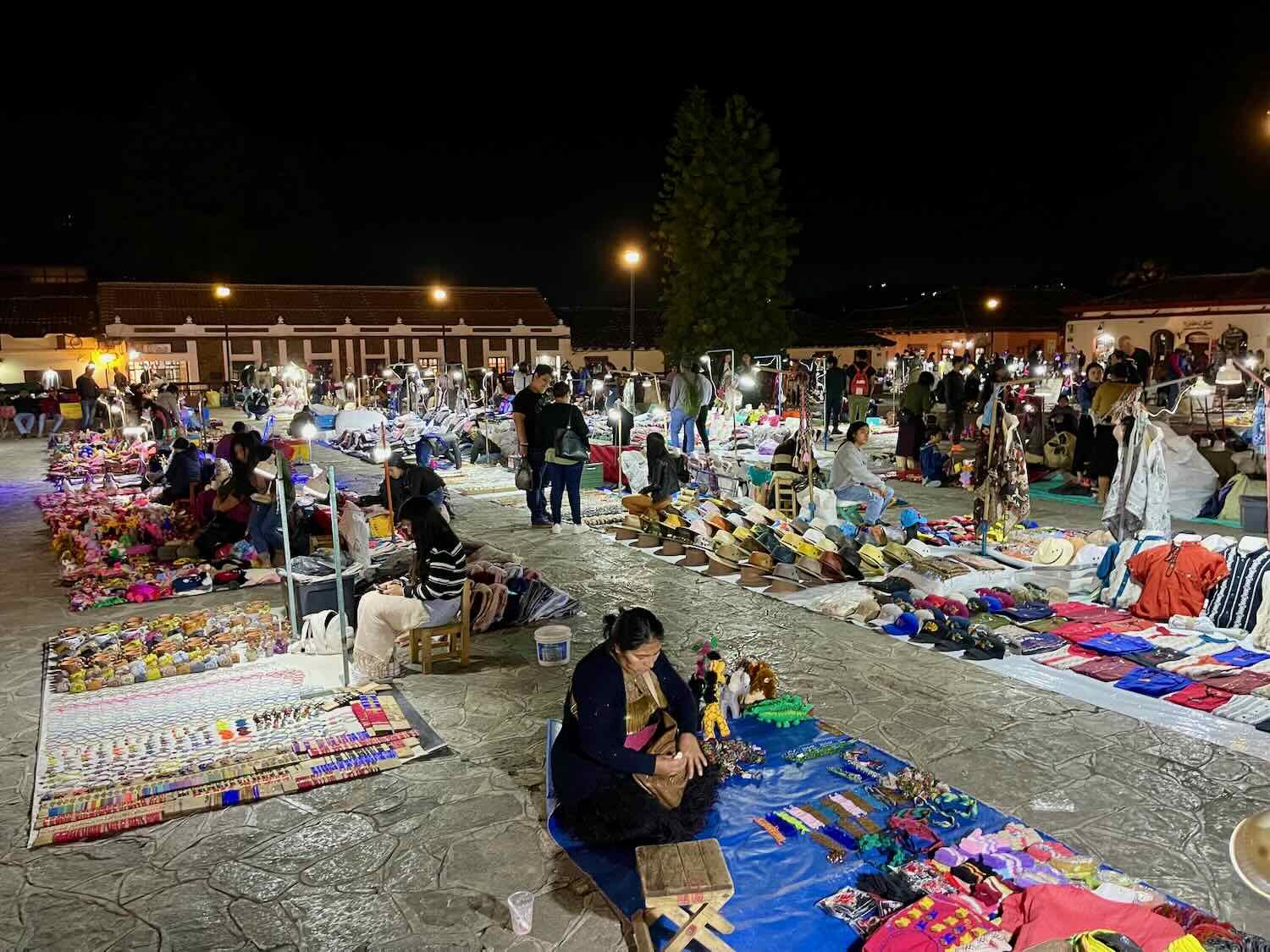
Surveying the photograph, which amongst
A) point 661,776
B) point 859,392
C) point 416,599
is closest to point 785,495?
point 416,599

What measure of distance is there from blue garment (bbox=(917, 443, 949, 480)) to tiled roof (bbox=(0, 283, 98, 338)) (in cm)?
3654

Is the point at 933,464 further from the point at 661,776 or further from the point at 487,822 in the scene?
the point at 487,822

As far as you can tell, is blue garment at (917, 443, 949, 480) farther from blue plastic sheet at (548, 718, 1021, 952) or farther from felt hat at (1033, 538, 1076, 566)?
blue plastic sheet at (548, 718, 1021, 952)

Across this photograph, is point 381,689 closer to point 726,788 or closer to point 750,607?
point 726,788

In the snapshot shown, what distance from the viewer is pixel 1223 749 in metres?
4.73

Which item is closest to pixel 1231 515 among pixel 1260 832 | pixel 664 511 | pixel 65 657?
pixel 664 511

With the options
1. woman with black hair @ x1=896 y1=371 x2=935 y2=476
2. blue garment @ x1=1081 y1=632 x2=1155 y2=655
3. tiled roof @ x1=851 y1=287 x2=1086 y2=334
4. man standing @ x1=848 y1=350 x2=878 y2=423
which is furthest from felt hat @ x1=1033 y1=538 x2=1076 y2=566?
tiled roof @ x1=851 y1=287 x2=1086 y2=334

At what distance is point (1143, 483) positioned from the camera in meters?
7.64

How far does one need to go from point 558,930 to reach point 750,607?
435cm

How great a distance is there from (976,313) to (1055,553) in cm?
4458

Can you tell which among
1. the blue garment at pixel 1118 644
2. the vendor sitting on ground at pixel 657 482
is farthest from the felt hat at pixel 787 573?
the blue garment at pixel 1118 644

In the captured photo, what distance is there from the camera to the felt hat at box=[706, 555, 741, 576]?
28.1 ft

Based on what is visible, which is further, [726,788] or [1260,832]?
→ [726,788]

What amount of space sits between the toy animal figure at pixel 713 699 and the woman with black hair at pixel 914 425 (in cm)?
979
